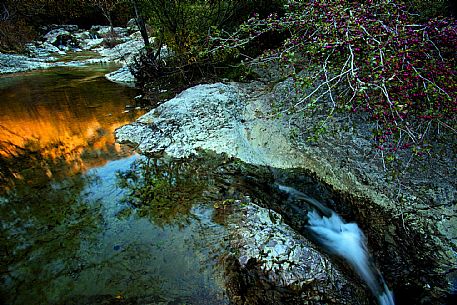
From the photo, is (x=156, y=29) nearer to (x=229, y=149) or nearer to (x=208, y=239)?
(x=229, y=149)

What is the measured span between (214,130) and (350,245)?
A: 9.25 feet

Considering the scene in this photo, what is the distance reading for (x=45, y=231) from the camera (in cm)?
300

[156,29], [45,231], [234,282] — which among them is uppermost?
[156,29]

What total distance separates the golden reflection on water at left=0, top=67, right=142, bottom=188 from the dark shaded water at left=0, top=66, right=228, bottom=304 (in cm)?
3

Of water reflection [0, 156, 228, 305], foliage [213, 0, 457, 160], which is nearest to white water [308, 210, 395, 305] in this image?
foliage [213, 0, 457, 160]

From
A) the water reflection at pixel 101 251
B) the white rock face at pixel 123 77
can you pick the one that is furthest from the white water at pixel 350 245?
the white rock face at pixel 123 77

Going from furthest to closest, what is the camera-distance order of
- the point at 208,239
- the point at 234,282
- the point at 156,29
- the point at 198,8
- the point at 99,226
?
the point at 156,29, the point at 198,8, the point at 99,226, the point at 208,239, the point at 234,282

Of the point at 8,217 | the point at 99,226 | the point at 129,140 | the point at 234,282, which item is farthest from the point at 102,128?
the point at 234,282

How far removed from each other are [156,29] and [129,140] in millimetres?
3935

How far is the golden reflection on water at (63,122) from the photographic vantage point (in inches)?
178

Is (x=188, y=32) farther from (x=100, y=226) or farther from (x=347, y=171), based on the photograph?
(x=100, y=226)

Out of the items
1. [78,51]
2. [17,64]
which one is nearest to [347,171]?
[17,64]

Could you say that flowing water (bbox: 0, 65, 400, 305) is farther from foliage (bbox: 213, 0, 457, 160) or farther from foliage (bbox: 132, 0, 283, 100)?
foliage (bbox: 132, 0, 283, 100)

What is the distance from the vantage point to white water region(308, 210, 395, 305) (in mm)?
2799
